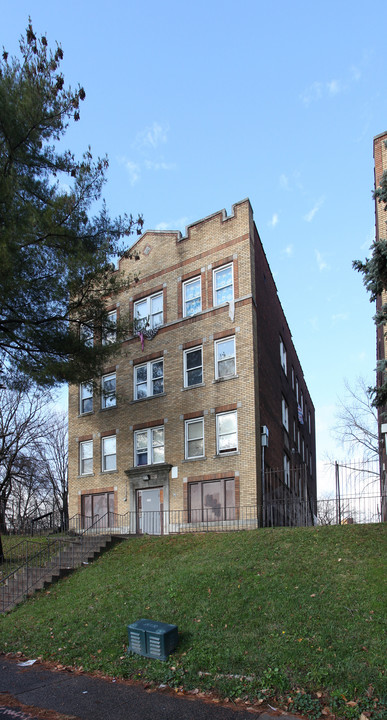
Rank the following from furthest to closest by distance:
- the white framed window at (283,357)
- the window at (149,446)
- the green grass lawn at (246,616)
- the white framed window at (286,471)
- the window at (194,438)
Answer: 1. the white framed window at (283,357)
2. the white framed window at (286,471)
3. the window at (149,446)
4. the window at (194,438)
5. the green grass lawn at (246,616)

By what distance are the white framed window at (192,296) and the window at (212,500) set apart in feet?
23.0

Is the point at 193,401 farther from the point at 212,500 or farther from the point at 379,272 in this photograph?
the point at 379,272

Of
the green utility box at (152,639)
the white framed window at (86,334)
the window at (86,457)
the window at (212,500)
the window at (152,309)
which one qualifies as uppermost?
the window at (152,309)

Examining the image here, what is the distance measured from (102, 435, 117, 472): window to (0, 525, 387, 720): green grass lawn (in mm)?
7858

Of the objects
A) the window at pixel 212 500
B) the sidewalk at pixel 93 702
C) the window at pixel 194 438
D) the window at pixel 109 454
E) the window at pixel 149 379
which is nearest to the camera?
the sidewalk at pixel 93 702

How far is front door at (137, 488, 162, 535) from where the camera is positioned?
22.1m

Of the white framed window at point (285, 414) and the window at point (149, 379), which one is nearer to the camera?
the window at point (149, 379)

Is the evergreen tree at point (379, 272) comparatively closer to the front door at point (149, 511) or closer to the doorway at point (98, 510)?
the front door at point (149, 511)

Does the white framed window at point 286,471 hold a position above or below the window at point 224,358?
below

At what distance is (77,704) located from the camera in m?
7.79

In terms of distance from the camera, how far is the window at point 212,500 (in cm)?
2014

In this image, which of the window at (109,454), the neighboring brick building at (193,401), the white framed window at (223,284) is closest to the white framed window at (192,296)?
the neighboring brick building at (193,401)

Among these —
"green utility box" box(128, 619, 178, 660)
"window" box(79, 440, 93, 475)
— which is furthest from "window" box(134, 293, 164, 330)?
"green utility box" box(128, 619, 178, 660)

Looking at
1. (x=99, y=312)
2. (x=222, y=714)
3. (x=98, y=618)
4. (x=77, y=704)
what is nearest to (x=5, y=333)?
(x=99, y=312)
